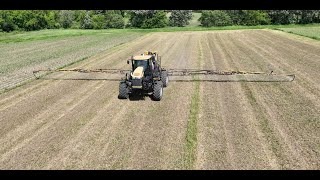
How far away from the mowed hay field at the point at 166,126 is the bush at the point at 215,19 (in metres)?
68.6

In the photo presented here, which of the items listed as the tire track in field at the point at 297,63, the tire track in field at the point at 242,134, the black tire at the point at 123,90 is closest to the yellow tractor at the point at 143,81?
the black tire at the point at 123,90

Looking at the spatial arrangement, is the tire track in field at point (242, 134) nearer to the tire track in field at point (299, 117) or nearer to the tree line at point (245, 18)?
the tire track in field at point (299, 117)

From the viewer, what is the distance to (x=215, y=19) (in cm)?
8650

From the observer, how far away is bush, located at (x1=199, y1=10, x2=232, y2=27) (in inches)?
3356

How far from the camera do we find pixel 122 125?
37.2 ft

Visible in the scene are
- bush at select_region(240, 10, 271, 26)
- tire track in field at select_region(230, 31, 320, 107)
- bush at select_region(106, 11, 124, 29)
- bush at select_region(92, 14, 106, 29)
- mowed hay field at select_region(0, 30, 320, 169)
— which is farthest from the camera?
bush at select_region(92, 14, 106, 29)

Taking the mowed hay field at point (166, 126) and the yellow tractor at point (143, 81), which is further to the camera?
the yellow tractor at point (143, 81)

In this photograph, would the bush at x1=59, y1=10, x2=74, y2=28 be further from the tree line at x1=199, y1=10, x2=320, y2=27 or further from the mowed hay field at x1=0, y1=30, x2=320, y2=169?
the mowed hay field at x1=0, y1=30, x2=320, y2=169

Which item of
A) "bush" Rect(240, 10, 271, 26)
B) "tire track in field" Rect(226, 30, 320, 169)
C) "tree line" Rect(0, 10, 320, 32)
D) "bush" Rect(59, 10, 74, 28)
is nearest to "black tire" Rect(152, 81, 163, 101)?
"tire track in field" Rect(226, 30, 320, 169)

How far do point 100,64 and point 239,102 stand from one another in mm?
14518

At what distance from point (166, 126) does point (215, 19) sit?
7919 cm

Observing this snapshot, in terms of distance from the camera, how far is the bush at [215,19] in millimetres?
85250

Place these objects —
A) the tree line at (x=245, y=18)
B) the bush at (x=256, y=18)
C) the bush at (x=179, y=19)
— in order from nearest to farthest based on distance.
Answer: the tree line at (x=245, y=18)
the bush at (x=256, y=18)
the bush at (x=179, y=19)

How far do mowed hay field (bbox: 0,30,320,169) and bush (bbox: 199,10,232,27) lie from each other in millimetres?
68598
